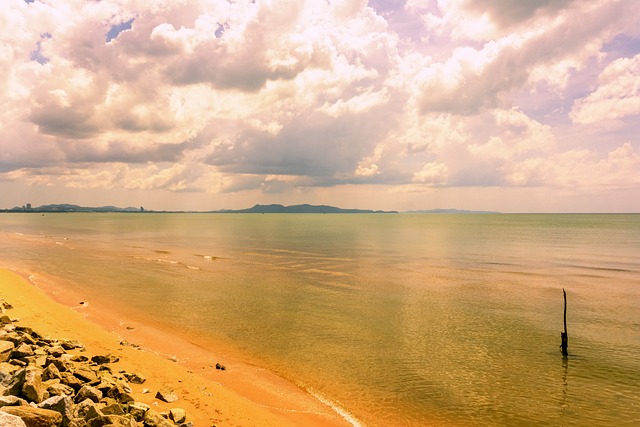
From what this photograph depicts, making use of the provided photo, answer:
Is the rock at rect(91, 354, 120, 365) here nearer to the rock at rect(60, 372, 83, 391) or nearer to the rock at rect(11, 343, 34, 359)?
the rock at rect(11, 343, 34, 359)

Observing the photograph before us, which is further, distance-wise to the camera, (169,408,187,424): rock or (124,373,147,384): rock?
(124,373,147,384): rock

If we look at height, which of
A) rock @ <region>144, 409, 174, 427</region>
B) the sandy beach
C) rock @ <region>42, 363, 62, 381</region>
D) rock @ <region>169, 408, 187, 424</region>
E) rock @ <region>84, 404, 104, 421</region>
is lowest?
the sandy beach

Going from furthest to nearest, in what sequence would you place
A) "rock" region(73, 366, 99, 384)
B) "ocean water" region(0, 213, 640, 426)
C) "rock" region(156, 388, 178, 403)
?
1. "ocean water" region(0, 213, 640, 426)
2. "rock" region(156, 388, 178, 403)
3. "rock" region(73, 366, 99, 384)

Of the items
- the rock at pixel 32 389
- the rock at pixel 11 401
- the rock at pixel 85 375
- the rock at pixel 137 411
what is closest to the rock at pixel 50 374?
the rock at pixel 85 375

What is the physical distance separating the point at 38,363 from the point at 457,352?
21.1 m

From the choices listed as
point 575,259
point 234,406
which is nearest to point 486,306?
point 234,406

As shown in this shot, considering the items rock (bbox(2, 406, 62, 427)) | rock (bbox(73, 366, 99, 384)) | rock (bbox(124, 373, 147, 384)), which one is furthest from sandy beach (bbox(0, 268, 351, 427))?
rock (bbox(2, 406, 62, 427))

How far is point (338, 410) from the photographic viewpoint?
16.7 metres

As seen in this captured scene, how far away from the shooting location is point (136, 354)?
65.4 feet

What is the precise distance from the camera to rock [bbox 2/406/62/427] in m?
9.39

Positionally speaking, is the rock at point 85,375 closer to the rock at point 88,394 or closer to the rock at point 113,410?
the rock at point 88,394

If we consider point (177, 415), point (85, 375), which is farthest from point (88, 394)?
point (177, 415)

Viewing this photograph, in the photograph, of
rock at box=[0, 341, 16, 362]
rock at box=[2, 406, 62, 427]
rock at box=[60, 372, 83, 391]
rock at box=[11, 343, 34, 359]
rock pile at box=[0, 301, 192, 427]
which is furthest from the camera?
rock at box=[11, 343, 34, 359]

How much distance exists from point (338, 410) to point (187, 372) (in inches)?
291
